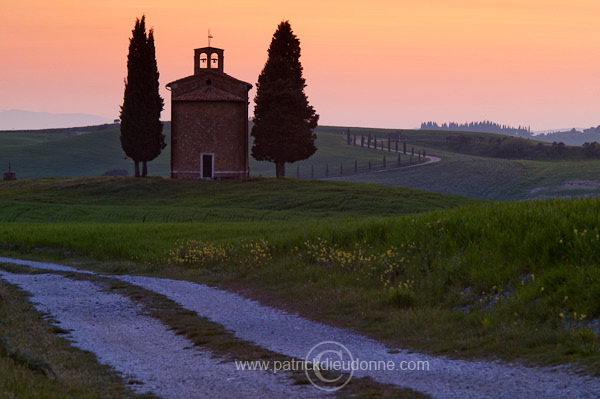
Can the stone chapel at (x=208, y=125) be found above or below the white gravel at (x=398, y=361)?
above

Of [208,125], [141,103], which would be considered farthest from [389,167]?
[141,103]

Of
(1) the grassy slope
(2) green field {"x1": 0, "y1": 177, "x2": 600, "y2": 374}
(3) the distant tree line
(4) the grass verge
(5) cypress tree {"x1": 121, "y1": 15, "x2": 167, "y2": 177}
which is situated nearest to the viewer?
(4) the grass verge

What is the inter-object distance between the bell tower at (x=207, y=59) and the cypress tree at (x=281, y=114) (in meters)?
4.68

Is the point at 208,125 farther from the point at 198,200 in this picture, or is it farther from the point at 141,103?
the point at 198,200

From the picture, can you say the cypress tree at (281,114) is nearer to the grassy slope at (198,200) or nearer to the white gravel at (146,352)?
the grassy slope at (198,200)

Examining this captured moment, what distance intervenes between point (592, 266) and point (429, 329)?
379 cm

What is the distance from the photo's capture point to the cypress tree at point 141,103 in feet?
225

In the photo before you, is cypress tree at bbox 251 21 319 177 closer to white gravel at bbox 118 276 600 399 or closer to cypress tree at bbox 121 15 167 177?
cypress tree at bbox 121 15 167 177

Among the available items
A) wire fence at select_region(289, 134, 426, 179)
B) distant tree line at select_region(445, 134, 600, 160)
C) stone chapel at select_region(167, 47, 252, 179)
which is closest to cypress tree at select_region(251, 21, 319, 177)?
stone chapel at select_region(167, 47, 252, 179)

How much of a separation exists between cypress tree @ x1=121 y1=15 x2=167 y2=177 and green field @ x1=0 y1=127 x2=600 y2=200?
4589cm

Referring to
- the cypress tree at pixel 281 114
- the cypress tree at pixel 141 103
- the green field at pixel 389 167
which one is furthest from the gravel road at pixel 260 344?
the green field at pixel 389 167

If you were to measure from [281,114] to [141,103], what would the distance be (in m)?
14.3

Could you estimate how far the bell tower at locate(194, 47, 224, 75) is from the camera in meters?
71.8

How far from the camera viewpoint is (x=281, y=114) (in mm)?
70500
